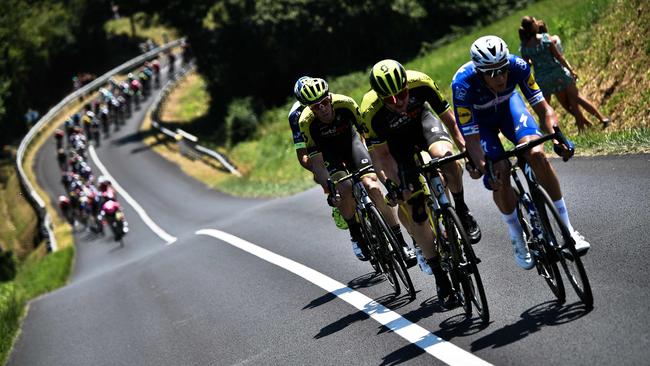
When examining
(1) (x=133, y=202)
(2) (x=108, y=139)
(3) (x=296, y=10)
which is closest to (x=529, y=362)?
(1) (x=133, y=202)

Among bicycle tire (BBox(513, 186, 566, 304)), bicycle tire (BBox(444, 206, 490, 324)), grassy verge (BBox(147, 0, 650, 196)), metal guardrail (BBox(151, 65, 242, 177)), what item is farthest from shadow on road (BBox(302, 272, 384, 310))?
metal guardrail (BBox(151, 65, 242, 177))

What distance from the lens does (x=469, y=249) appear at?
751cm

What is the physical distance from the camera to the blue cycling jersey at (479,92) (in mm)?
7785

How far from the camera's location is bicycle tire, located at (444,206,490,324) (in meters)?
7.55

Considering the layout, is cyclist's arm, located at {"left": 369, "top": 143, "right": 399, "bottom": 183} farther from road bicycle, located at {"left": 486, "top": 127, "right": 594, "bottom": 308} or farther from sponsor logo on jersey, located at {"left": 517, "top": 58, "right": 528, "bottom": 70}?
sponsor logo on jersey, located at {"left": 517, "top": 58, "right": 528, "bottom": 70}

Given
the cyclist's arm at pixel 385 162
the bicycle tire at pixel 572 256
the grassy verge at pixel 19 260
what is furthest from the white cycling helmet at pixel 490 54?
the grassy verge at pixel 19 260

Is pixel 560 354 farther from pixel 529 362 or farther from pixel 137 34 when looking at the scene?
pixel 137 34

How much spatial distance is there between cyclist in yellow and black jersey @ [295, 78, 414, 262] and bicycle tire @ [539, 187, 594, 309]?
3020mm

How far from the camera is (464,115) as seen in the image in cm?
782

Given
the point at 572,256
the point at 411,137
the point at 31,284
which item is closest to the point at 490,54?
the point at 572,256

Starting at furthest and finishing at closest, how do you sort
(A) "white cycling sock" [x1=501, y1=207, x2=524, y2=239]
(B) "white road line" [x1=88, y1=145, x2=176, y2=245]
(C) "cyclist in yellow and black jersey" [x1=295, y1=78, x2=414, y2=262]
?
(B) "white road line" [x1=88, y1=145, x2=176, y2=245] < (C) "cyclist in yellow and black jersey" [x1=295, y1=78, x2=414, y2=262] < (A) "white cycling sock" [x1=501, y1=207, x2=524, y2=239]

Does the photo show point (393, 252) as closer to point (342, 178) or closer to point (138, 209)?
point (342, 178)

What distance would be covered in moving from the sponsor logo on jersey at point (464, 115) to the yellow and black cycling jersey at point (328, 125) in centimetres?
272

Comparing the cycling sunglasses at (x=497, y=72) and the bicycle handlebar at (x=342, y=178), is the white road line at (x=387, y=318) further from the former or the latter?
the cycling sunglasses at (x=497, y=72)
